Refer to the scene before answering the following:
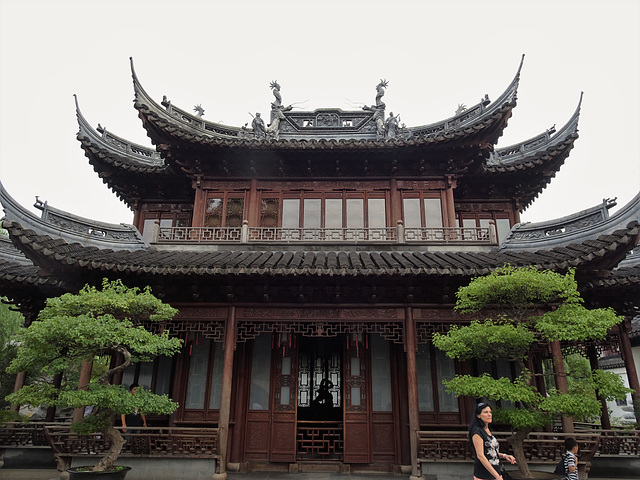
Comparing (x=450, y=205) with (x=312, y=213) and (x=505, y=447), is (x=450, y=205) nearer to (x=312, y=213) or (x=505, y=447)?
(x=312, y=213)

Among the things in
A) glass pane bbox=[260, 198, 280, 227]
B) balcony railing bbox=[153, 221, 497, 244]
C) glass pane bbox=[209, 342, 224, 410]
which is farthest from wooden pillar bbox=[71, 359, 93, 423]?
glass pane bbox=[260, 198, 280, 227]

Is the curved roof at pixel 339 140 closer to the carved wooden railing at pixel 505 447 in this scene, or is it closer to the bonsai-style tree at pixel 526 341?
the bonsai-style tree at pixel 526 341

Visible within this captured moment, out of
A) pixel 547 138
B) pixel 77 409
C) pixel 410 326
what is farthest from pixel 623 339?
pixel 77 409

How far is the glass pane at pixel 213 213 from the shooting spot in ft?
36.1

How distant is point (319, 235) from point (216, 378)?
4.04 m

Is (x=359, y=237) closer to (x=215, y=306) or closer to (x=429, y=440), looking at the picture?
(x=215, y=306)

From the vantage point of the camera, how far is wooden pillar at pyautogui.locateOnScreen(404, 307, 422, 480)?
7539mm

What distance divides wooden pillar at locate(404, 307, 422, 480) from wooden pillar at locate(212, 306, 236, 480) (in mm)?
3365

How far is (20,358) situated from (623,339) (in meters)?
11.3

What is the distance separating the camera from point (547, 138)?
11875 millimetres

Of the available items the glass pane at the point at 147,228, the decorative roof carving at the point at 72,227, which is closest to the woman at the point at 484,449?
the decorative roof carving at the point at 72,227

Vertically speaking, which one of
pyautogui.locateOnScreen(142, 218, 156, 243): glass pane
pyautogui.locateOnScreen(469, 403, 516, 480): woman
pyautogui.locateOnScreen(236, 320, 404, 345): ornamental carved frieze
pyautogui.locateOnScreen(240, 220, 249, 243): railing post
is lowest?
pyautogui.locateOnScreen(469, 403, 516, 480): woman

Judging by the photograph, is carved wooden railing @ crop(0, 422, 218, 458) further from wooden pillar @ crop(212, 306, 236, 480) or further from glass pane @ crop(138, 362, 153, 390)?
glass pane @ crop(138, 362, 153, 390)

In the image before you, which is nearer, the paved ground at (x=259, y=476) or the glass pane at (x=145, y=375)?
the paved ground at (x=259, y=476)
